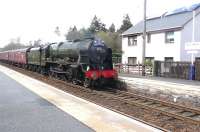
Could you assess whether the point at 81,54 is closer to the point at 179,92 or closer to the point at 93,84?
the point at 93,84

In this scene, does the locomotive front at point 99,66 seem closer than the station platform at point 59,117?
No

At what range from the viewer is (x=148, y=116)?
42.5ft

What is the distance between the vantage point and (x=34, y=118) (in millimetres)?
11172

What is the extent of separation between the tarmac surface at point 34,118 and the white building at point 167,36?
2304 centimetres

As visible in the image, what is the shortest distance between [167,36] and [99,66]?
1699 cm

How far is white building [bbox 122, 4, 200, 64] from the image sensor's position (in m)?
35.8

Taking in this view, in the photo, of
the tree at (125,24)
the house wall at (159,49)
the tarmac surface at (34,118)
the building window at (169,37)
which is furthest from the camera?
the tree at (125,24)

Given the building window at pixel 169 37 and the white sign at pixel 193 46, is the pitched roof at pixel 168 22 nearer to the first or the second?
the building window at pixel 169 37

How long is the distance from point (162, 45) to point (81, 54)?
17.6 metres

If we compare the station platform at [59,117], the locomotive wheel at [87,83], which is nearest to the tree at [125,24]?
the locomotive wheel at [87,83]

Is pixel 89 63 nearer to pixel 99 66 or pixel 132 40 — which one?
pixel 99 66

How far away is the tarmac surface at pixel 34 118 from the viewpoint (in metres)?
9.74

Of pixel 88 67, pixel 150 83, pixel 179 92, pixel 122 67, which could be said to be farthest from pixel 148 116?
pixel 122 67

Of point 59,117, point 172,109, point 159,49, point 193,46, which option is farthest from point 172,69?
point 59,117
